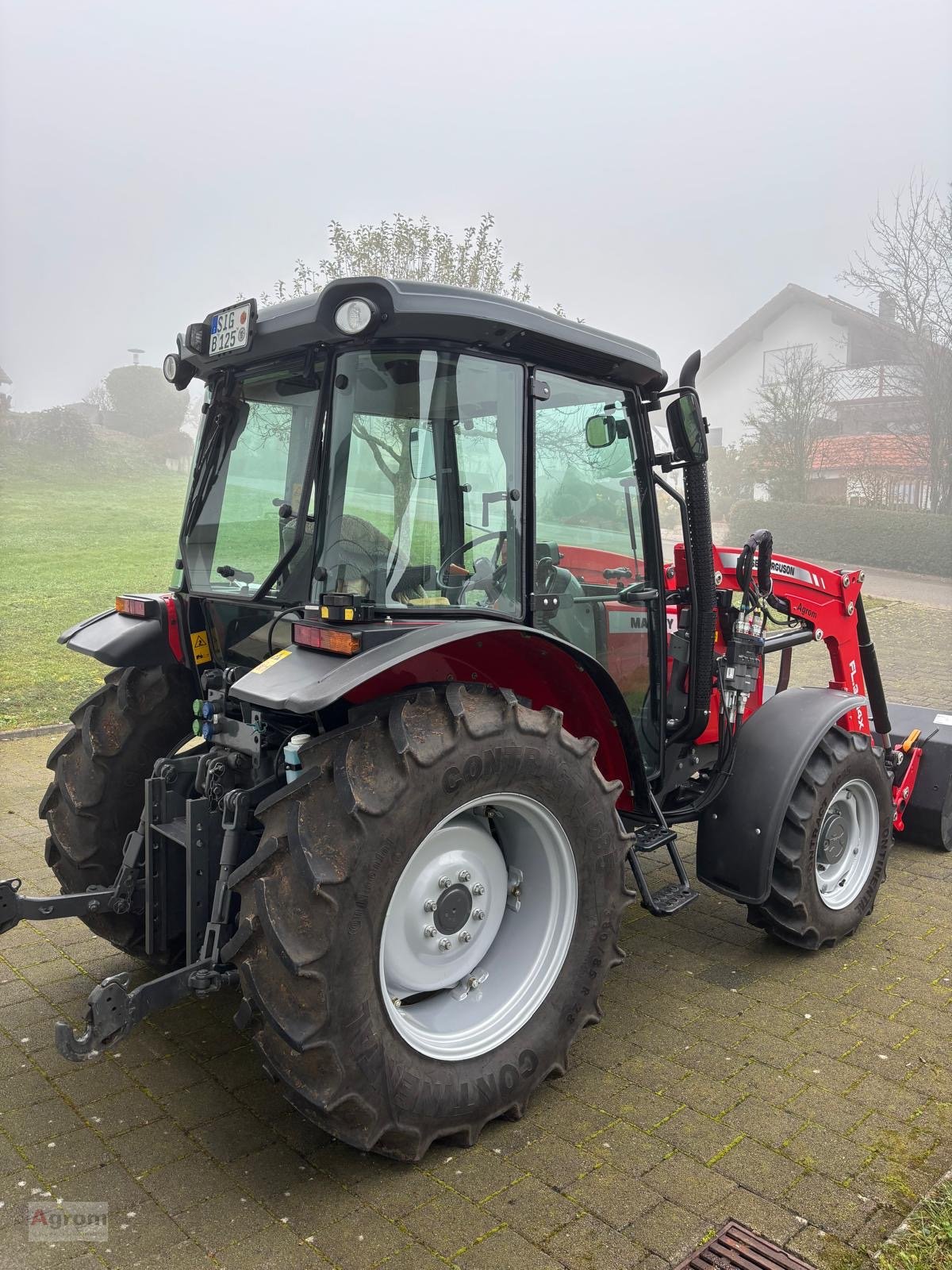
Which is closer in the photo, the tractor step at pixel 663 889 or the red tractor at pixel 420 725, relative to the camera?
the red tractor at pixel 420 725

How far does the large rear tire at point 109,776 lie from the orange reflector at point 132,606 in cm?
22

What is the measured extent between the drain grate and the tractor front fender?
4.67 ft

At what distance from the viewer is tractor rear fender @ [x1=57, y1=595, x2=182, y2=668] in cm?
348

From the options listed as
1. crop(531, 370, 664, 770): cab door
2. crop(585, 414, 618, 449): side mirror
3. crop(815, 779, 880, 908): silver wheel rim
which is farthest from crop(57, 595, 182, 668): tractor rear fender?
crop(815, 779, 880, 908): silver wheel rim

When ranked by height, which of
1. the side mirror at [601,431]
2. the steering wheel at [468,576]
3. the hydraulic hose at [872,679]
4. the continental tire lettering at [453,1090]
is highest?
the side mirror at [601,431]

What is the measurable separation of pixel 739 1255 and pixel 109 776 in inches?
98.2

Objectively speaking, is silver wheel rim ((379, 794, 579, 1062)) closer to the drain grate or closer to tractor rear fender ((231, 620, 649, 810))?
tractor rear fender ((231, 620, 649, 810))

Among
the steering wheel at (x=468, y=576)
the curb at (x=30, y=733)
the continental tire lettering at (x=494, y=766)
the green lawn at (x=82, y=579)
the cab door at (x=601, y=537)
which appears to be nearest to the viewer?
the continental tire lettering at (x=494, y=766)

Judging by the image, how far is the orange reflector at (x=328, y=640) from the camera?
2.56 m

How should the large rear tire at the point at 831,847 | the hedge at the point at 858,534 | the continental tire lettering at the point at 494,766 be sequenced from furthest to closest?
the hedge at the point at 858,534 < the large rear tire at the point at 831,847 < the continental tire lettering at the point at 494,766

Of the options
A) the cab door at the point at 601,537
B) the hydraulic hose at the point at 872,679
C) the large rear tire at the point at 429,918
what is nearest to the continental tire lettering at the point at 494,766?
the large rear tire at the point at 429,918

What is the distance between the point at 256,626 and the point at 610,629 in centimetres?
128

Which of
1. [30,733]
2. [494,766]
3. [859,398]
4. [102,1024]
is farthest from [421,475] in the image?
[859,398]

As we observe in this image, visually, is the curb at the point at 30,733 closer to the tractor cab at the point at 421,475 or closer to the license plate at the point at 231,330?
the tractor cab at the point at 421,475
